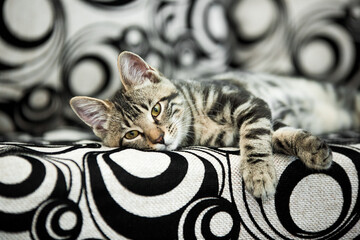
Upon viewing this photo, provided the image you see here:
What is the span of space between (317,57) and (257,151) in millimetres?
963

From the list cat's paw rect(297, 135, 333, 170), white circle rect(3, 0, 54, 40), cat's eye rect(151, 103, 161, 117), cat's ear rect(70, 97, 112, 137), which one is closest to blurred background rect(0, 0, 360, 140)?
white circle rect(3, 0, 54, 40)

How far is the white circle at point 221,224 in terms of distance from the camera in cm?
70

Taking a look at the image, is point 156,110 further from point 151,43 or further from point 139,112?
point 151,43

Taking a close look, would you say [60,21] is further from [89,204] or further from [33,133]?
[89,204]

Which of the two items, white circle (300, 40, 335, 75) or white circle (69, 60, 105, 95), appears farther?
white circle (300, 40, 335, 75)

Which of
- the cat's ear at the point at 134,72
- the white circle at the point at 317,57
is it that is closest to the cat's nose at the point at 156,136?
the cat's ear at the point at 134,72

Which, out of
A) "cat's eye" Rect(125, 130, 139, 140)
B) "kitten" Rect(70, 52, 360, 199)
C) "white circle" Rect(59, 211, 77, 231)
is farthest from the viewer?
"cat's eye" Rect(125, 130, 139, 140)

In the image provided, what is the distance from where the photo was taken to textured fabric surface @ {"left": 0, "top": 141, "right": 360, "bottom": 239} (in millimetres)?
659

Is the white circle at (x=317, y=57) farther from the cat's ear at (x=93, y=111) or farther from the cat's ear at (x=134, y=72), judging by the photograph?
the cat's ear at (x=93, y=111)

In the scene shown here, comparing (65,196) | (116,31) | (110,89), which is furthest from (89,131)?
(65,196)

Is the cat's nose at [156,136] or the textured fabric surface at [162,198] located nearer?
the textured fabric surface at [162,198]

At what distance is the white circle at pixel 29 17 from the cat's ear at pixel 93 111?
554 mm

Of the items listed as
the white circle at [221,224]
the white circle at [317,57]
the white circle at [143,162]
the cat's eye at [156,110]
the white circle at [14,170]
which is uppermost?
the white circle at [317,57]

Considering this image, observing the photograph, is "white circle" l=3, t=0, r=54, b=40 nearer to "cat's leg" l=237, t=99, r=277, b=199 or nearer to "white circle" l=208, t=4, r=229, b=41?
"white circle" l=208, t=4, r=229, b=41
